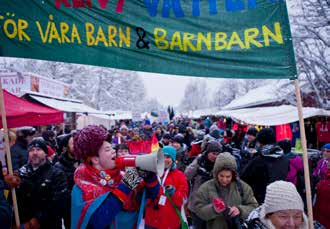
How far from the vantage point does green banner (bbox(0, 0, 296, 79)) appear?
9.86 ft

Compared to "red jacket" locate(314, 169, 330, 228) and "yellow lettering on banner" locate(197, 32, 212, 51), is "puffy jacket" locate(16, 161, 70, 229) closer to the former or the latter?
"yellow lettering on banner" locate(197, 32, 212, 51)

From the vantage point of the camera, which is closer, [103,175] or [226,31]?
[103,175]

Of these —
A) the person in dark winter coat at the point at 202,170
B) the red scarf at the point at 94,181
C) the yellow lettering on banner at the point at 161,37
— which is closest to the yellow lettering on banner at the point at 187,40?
the yellow lettering on banner at the point at 161,37

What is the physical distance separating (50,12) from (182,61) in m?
1.32

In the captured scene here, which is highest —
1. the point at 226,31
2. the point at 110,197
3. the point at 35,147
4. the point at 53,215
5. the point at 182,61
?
the point at 226,31

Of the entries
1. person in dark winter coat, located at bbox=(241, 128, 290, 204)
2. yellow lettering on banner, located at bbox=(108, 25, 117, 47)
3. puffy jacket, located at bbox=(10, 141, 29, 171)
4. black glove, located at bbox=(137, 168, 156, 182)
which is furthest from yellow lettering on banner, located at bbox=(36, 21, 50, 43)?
puffy jacket, located at bbox=(10, 141, 29, 171)

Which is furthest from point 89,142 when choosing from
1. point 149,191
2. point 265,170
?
point 265,170

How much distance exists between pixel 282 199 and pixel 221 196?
147cm

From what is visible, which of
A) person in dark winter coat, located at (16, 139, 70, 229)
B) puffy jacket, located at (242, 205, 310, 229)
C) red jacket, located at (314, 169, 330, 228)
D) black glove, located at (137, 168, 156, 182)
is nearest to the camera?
black glove, located at (137, 168, 156, 182)

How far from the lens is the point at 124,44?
3125 millimetres

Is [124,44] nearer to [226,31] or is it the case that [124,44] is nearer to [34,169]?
[226,31]

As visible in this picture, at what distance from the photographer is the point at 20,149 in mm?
6469

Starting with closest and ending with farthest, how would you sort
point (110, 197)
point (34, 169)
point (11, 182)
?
point (110, 197), point (11, 182), point (34, 169)

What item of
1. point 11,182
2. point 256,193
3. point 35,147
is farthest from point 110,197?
point 256,193
